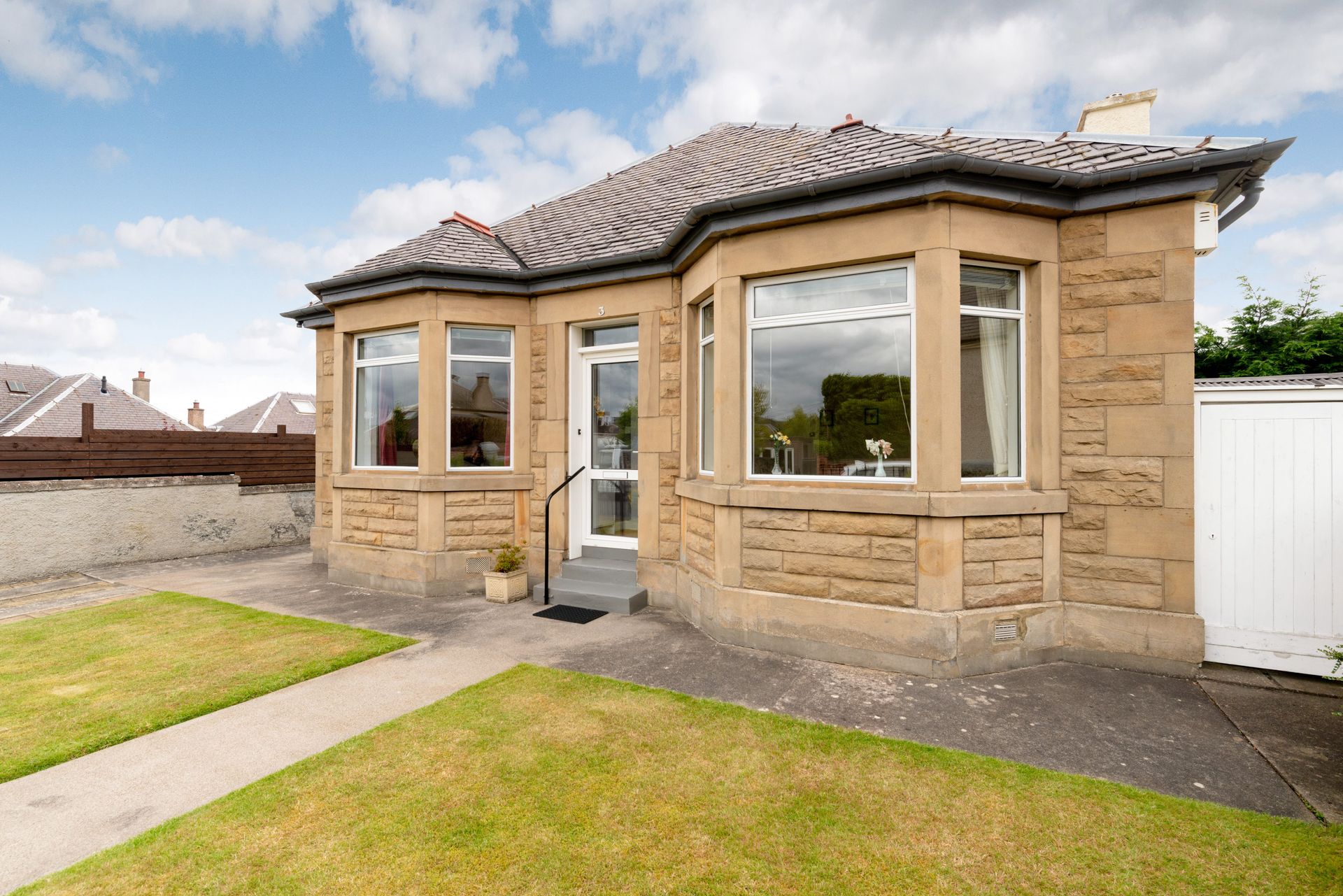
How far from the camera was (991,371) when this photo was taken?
4.86 meters

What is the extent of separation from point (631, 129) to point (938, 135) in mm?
11636

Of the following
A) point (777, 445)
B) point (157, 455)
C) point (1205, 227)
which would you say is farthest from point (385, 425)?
point (1205, 227)

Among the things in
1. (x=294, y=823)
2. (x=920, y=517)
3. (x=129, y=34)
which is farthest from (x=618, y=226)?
(x=129, y=34)

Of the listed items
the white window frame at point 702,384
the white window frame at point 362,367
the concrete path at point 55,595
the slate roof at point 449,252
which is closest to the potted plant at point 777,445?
the white window frame at point 702,384

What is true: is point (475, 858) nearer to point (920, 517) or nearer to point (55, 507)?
point (920, 517)

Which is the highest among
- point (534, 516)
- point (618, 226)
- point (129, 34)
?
point (129, 34)

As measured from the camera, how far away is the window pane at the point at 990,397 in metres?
4.74

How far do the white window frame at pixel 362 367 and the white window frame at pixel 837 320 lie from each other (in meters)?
4.48

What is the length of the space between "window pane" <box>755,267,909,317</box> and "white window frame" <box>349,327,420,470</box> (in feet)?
15.8

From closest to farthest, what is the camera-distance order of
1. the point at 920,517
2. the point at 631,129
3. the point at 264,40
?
the point at 920,517 < the point at 264,40 < the point at 631,129

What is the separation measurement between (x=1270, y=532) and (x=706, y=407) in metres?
4.85

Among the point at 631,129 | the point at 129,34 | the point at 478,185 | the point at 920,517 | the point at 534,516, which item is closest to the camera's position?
the point at 920,517

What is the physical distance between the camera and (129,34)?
31.2 ft

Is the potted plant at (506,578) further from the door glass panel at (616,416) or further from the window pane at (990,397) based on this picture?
the window pane at (990,397)
